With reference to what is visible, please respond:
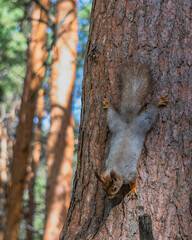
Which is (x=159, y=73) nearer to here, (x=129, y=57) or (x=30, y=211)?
(x=129, y=57)

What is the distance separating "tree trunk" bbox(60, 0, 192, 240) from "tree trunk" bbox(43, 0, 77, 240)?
3888 millimetres

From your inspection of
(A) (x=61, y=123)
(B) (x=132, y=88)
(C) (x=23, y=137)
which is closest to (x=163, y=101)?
(B) (x=132, y=88)

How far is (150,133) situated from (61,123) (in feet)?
14.3

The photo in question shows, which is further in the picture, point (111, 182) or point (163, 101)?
point (111, 182)

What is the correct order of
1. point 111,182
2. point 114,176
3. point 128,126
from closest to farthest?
1. point 111,182
2. point 114,176
3. point 128,126

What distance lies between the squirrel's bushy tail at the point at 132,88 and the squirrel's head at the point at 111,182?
495 mm

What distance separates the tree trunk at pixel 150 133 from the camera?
6.20 ft

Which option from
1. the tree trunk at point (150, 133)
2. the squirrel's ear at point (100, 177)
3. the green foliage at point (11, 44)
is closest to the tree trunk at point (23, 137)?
the green foliage at point (11, 44)

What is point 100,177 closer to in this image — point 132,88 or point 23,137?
point 132,88

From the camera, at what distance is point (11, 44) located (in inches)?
474

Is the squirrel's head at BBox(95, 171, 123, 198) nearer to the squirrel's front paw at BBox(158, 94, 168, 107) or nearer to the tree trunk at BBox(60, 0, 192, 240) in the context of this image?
the tree trunk at BBox(60, 0, 192, 240)

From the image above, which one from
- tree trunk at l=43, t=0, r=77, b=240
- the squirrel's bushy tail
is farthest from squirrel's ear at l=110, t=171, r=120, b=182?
tree trunk at l=43, t=0, r=77, b=240

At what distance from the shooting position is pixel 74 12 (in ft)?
22.6

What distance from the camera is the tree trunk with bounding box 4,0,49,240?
664cm
